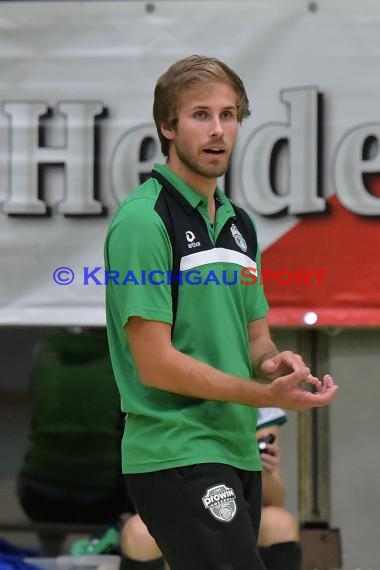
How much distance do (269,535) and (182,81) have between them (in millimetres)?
2003

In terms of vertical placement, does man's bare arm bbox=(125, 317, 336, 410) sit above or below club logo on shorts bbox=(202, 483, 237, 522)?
above

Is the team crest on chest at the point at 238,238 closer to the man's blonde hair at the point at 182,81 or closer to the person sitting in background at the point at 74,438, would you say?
the man's blonde hair at the point at 182,81

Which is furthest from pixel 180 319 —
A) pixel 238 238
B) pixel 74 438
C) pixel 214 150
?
pixel 74 438

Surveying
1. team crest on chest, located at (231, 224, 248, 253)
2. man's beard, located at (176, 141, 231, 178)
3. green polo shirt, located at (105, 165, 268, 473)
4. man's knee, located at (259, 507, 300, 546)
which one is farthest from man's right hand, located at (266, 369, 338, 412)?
man's knee, located at (259, 507, 300, 546)

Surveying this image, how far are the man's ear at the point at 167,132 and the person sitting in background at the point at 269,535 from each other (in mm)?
1633

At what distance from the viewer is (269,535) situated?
3824 mm

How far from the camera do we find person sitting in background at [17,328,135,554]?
459cm

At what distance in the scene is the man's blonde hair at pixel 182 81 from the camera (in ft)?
7.98

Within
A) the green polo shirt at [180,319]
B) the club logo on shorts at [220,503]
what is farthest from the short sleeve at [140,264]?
the club logo on shorts at [220,503]

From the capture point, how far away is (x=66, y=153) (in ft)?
14.6

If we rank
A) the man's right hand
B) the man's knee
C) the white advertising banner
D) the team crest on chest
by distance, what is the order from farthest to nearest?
the white advertising banner, the man's knee, the team crest on chest, the man's right hand

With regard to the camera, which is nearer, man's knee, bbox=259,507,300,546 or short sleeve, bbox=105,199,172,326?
short sleeve, bbox=105,199,172,326

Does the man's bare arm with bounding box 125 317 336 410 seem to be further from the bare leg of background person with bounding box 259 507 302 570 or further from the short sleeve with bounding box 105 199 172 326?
the bare leg of background person with bounding box 259 507 302 570

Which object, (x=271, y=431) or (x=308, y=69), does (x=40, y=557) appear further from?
(x=308, y=69)
